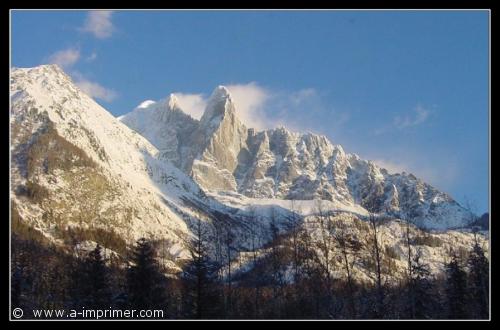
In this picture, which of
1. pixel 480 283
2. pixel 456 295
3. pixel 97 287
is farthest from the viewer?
pixel 480 283

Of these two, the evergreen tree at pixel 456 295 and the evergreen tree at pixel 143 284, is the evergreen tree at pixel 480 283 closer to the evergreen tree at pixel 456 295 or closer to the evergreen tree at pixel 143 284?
the evergreen tree at pixel 456 295

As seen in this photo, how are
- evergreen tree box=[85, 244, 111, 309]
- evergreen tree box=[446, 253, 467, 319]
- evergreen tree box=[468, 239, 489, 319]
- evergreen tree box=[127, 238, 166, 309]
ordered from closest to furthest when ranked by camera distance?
evergreen tree box=[127, 238, 166, 309]
evergreen tree box=[85, 244, 111, 309]
evergreen tree box=[446, 253, 467, 319]
evergreen tree box=[468, 239, 489, 319]

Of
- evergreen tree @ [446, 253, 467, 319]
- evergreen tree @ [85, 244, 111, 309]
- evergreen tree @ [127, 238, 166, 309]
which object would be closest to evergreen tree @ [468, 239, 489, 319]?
evergreen tree @ [446, 253, 467, 319]

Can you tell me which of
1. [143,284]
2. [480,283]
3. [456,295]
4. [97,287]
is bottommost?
[456,295]

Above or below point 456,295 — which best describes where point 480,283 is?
above

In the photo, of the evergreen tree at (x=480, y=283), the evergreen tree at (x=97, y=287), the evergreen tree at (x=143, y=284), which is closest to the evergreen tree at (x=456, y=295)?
the evergreen tree at (x=480, y=283)

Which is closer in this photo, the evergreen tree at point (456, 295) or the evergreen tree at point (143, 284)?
the evergreen tree at point (143, 284)

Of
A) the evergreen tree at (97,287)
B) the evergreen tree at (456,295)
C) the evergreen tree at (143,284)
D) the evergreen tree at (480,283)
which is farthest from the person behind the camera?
the evergreen tree at (480,283)

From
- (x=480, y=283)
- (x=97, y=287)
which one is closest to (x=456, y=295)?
(x=480, y=283)

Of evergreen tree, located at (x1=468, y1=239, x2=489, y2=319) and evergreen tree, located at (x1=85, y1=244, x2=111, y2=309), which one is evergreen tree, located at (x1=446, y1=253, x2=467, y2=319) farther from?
evergreen tree, located at (x1=85, y1=244, x2=111, y2=309)

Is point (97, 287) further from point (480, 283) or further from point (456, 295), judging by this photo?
point (480, 283)

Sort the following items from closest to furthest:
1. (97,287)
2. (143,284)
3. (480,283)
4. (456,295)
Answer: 1. (143,284)
2. (97,287)
3. (456,295)
4. (480,283)
